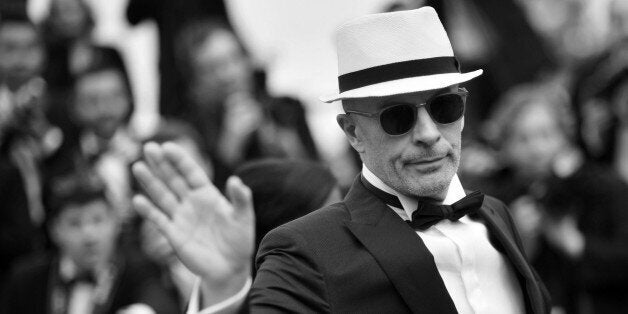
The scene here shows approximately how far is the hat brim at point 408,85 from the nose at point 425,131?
0.08 m

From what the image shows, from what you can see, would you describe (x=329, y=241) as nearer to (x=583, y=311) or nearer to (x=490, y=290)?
(x=490, y=290)

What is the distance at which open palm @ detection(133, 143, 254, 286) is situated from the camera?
13.7 ft

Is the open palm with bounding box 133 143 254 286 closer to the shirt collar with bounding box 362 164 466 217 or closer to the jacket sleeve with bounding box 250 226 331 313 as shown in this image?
the jacket sleeve with bounding box 250 226 331 313

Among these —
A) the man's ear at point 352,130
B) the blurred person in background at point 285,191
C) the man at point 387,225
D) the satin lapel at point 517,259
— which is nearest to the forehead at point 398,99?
the man at point 387,225

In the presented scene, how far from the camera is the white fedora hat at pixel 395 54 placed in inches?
163

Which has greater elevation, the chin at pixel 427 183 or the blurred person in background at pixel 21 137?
the chin at pixel 427 183

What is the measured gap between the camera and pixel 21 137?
841cm

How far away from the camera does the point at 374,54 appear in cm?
420

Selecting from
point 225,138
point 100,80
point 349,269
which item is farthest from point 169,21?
point 349,269


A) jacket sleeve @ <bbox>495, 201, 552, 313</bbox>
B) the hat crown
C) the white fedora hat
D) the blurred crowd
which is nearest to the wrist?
the white fedora hat

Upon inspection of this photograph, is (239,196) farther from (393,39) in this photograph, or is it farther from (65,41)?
(65,41)

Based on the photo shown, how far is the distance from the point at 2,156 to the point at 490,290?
4962mm

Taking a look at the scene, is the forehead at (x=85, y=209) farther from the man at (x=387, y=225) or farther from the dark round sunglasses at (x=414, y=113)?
the dark round sunglasses at (x=414, y=113)

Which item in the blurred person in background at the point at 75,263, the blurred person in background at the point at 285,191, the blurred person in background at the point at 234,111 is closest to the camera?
the blurred person in background at the point at 285,191
